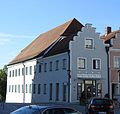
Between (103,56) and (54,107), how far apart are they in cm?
4274

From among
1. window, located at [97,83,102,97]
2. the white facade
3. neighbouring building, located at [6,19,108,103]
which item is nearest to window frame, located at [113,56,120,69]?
neighbouring building, located at [6,19,108,103]

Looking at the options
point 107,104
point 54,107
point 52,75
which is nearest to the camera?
point 54,107

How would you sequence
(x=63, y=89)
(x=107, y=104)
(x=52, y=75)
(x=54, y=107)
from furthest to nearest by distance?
(x=52, y=75) → (x=63, y=89) → (x=107, y=104) → (x=54, y=107)

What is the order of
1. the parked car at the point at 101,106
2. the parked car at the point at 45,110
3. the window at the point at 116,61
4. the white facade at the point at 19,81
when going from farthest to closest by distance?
the white facade at the point at 19,81
the window at the point at 116,61
the parked car at the point at 101,106
the parked car at the point at 45,110

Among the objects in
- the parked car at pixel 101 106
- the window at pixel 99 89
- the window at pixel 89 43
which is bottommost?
the parked car at pixel 101 106

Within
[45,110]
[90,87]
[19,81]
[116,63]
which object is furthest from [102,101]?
[19,81]

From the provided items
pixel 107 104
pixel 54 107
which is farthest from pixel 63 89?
pixel 54 107

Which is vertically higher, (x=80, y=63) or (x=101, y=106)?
(x=80, y=63)

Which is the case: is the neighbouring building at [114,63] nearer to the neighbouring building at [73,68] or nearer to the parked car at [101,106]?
the neighbouring building at [73,68]

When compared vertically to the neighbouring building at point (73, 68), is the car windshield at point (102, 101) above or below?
below

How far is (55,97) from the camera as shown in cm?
5425

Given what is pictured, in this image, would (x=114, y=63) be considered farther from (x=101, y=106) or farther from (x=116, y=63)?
(x=101, y=106)

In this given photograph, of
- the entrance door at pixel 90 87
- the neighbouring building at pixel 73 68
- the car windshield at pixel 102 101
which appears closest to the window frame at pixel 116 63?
the neighbouring building at pixel 73 68

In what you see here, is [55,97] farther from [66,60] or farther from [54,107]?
[54,107]
